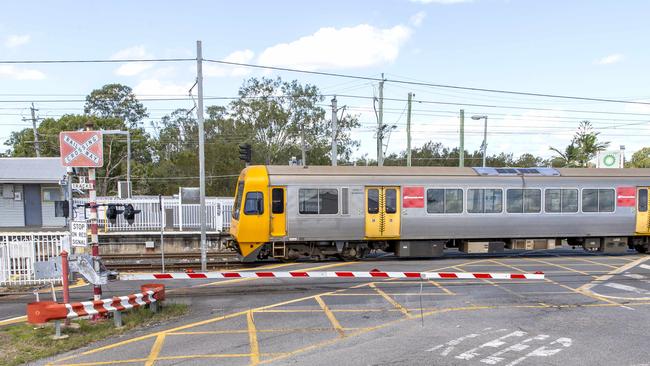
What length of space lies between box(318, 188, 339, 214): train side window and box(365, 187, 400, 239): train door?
3.40 ft

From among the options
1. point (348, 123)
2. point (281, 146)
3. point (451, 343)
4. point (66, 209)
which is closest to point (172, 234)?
point (66, 209)

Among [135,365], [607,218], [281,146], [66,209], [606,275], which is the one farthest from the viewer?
[281,146]

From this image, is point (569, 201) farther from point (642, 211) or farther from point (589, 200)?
point (642, 211)

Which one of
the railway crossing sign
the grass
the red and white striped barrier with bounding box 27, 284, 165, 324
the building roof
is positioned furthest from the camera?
the building roof

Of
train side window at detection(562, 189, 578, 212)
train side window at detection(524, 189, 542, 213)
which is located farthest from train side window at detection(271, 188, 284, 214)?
train side window at detection(562, 189, 578, 212)

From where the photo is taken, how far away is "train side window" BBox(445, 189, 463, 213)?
52.2ft

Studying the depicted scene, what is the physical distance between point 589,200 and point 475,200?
Answer: 4.25 meters

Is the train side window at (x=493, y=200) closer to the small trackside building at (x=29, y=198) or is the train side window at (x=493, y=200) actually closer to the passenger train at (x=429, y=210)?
the passenger train at (x=429, y=210)

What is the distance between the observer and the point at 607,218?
55.3 ft

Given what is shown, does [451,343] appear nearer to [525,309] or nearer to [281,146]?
[525,309]

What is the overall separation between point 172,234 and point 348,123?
3042 cm

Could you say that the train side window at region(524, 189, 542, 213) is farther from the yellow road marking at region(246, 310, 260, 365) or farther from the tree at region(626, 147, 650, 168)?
the tree at region(626, 147, 650, 168)

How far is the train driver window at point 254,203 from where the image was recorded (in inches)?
581

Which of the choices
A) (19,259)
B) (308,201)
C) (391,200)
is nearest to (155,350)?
(19,259)
